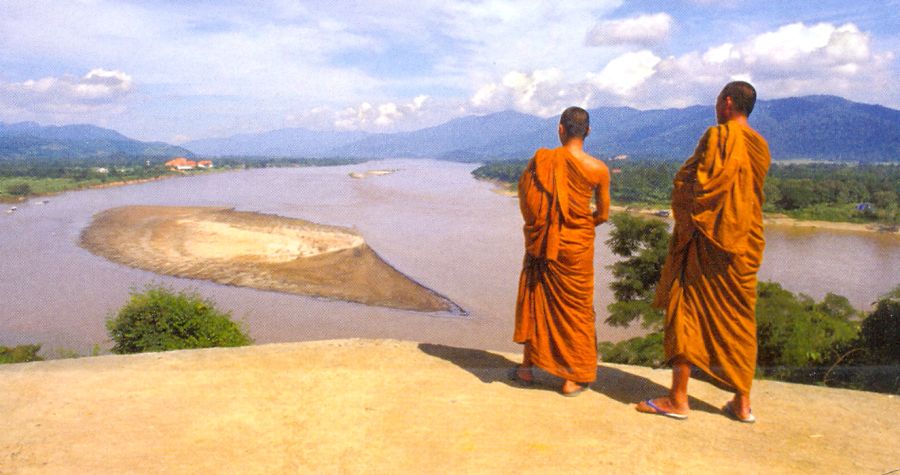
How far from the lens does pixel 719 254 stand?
3.48m

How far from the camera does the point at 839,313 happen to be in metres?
11.6

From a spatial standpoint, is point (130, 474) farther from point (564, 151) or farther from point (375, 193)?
point (375, 193)

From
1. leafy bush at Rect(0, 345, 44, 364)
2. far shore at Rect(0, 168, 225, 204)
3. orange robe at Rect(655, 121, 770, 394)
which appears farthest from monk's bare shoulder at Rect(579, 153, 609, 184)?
far shore at Rect(0, 168, 225, 204)

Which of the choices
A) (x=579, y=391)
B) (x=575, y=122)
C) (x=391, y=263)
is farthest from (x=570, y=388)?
(x=391, y=263)

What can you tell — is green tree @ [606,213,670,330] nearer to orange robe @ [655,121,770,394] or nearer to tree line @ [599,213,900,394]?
tree line @ [599,213,900,394]

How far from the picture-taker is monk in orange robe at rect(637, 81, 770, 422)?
3.42 meters

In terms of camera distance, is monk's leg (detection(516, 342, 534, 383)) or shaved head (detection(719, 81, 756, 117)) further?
monk's leg (detection(516, 342, 534, 383))

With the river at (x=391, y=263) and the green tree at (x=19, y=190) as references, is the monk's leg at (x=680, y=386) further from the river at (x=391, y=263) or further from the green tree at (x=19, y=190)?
the green tree at (x=19, y=190)

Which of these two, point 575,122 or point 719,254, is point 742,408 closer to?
point 719,254

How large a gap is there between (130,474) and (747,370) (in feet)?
11.8

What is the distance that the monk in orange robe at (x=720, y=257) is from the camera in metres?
3.42

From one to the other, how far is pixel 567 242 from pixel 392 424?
1.68 m

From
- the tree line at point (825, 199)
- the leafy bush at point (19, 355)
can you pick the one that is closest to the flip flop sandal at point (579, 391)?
the leafy bush at point (19, 355)

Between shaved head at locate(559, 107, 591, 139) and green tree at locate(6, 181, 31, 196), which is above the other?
shaved head at locate(559, 107, 591, 139)
